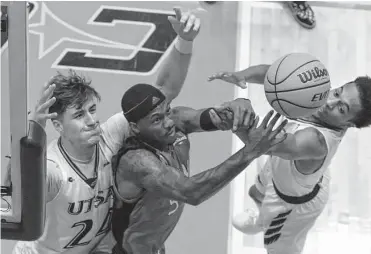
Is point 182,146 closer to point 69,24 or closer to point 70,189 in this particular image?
point 70,189

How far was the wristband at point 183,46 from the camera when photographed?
4.39 metres

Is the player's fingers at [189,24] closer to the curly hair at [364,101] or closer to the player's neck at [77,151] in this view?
the player's neck at [77,151]

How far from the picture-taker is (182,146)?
169 inches

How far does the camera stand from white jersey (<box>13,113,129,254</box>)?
4031mm

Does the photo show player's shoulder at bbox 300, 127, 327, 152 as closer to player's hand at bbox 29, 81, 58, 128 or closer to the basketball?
the basketball

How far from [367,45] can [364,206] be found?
143 centimetres

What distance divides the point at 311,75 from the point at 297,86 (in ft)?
0.34

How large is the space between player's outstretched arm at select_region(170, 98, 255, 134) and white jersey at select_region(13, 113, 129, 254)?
1.11 feet

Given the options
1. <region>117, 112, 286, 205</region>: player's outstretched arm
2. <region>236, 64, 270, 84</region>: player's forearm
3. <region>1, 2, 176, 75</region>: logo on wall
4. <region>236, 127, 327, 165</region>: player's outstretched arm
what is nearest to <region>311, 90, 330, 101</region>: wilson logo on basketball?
<region>236, 127, 327, 165</region>: player's outstretched arm

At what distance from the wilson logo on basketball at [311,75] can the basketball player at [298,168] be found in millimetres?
345

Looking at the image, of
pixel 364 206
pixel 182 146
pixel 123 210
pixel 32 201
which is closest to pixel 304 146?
pixel 182 146

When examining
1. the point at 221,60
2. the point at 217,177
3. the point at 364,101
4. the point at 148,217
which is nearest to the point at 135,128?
the point at 148,217

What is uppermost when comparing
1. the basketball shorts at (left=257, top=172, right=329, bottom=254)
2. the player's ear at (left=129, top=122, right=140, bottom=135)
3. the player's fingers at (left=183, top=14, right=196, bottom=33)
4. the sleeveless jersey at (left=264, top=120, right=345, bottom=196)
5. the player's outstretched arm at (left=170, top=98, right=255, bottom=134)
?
the player's fingers at (left=183, top=14, right=196, bottom=33)

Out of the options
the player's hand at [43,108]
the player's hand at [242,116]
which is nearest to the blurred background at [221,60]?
the player's hand at [43,108]
